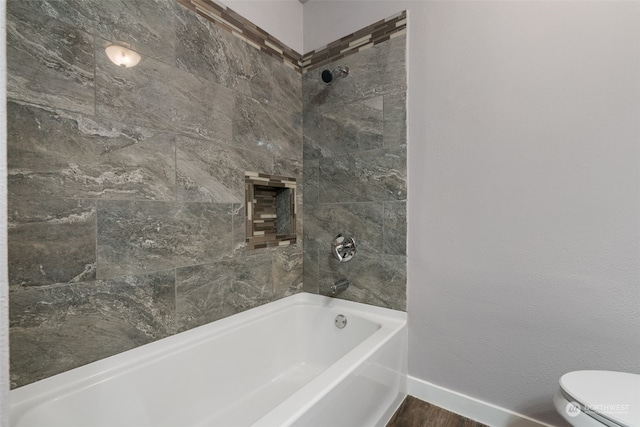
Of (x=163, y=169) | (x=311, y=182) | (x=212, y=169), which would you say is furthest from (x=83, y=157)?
(x=311, y=182)

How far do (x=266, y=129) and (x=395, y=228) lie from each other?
1.00 metres

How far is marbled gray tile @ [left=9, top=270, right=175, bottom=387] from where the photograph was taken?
0.96 metres

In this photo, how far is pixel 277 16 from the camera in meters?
1.87

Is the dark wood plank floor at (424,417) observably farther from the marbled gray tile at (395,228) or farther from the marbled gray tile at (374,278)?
the marbled gray tile at (395,228)

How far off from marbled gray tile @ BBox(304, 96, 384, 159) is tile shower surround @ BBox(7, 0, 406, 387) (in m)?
0.01

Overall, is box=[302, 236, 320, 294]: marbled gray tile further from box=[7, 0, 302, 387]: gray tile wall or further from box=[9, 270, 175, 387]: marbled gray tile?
box=[9, 270, 175, 387]: marbled gray tile

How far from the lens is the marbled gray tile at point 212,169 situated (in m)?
1.37

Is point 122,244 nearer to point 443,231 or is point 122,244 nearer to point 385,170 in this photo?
point 385,170

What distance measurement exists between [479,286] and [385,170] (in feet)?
2.59

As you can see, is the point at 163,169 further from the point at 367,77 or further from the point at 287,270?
the point at 367,77

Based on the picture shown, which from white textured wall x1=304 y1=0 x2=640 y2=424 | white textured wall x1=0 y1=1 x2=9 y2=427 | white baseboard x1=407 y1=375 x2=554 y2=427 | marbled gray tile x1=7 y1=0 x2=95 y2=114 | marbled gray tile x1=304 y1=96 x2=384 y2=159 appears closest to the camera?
white textured wall x1=0 y1=1 x2=9 y2=427

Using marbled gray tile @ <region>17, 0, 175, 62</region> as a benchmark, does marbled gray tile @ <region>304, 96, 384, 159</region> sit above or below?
below

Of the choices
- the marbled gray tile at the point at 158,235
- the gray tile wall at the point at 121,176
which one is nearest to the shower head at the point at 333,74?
the gray tile wall at the point at 121,176

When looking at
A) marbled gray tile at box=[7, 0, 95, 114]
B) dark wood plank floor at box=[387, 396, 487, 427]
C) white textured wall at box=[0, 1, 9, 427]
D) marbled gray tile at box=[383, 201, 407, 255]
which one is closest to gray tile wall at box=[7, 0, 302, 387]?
marbled gray tile at box=[7, 0, 95, 114]
